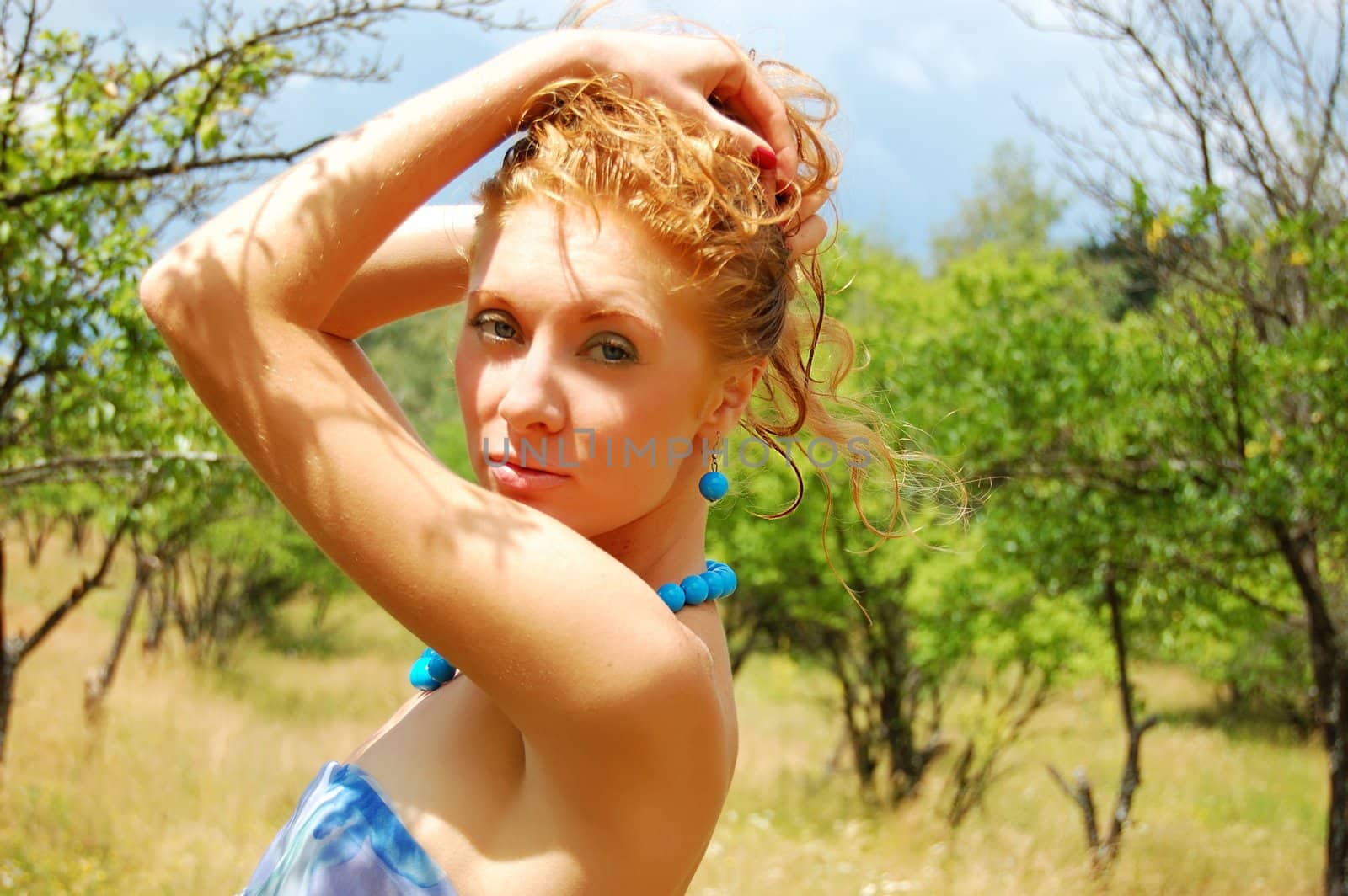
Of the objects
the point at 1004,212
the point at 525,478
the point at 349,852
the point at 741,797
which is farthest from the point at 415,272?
the point at 1004,212

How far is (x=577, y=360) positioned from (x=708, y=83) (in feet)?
1.23

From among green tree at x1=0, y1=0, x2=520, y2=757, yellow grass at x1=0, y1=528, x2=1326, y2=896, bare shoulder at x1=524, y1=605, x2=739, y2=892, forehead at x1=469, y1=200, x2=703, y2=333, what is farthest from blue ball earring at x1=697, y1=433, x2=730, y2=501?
yellow grass at x1=0, y1=528, x2=1326, y2=896

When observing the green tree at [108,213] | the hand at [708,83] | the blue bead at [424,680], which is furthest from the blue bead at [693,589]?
the green tree at [108,213]

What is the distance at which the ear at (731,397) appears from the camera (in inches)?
53.8

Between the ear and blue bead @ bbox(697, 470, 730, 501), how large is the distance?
0.06m

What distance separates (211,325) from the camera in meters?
1.07

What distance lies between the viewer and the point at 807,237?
57.7 inches

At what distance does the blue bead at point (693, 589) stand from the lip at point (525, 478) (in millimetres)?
254

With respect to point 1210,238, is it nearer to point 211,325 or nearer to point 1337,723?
point 1337,723

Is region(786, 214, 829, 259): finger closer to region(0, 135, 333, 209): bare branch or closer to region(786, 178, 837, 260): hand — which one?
region(786, 178, 837, 260): hand

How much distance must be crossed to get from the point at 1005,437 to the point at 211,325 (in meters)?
Answer: 6.21

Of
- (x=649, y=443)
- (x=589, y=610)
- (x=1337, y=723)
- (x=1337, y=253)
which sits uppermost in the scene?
(x=1337, y=253)

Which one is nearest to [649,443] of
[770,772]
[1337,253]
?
[1337,253]

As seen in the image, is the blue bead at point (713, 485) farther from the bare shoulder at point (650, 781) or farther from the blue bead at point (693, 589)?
the bare shoulder at point (650, 781)
